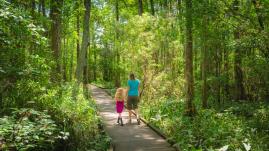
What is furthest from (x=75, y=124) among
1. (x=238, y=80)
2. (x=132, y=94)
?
(x=238, y=80)

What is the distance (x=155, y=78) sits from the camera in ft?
60.9

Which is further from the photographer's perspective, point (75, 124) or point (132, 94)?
point (132, 94)

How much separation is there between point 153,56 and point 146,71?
1150mm

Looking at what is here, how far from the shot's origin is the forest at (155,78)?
26.1 feet

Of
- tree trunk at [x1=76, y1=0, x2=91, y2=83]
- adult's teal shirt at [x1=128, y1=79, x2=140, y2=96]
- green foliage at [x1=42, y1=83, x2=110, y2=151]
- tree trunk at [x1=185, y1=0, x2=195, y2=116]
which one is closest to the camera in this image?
green foliage at [x1=42, y1=83, x2=110, y2=151]

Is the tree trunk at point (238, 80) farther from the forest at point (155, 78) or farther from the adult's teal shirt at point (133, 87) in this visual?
the adult's teal shirt at point (133, 87)

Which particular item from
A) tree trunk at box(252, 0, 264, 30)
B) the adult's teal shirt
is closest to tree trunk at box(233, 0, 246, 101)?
tree trunk at box(252, 0, 264, 30)

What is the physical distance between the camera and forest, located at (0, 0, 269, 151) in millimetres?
7949

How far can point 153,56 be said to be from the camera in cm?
1955

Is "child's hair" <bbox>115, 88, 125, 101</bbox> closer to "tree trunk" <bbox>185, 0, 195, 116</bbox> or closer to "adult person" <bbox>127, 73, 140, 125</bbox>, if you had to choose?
"adult person" <bbox>127, 73, 140, 125</bbox>

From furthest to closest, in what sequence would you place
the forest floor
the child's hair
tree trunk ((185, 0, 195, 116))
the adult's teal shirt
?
the child's hair < the adult's teal shirt < tree trunk ((185, 0, 195, 116)) < the forest floor

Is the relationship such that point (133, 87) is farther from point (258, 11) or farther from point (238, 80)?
point (238, 80)

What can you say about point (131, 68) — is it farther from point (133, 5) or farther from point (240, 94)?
point (133, 5)

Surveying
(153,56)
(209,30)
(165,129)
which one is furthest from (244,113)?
(153,56)
